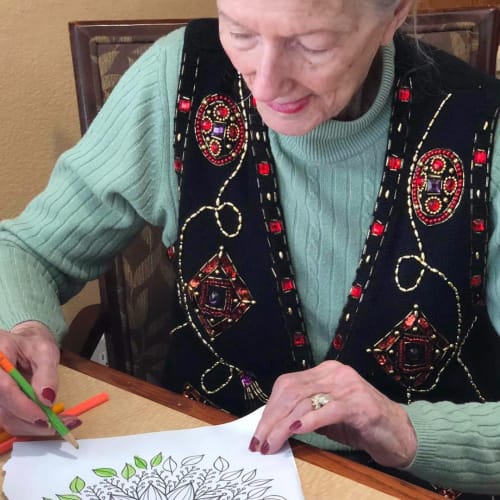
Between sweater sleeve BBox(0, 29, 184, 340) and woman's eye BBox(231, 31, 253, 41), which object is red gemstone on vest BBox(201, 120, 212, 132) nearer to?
sweater sleeve BBox(0, 29, 184, 340)

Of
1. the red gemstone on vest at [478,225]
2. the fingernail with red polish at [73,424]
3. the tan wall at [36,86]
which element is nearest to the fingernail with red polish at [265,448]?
the fingernail with red polish at [73,424]

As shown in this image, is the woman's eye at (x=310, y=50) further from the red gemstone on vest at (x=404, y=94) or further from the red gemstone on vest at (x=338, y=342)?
the red gemstone on vest at (x=338, y=342)

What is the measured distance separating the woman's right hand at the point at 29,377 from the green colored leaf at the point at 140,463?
3.9 inches

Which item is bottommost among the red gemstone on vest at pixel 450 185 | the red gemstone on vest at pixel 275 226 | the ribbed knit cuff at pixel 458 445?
the ribbed knit cuff at pixel 458 445

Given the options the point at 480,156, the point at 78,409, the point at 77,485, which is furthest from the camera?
the point at 480,156

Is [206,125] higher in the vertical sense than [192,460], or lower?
higher

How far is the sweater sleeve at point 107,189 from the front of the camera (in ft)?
3.67

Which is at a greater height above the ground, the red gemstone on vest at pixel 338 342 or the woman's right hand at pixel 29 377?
the woman's right hand at pixel 29 377

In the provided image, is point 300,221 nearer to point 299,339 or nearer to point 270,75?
point 299,339

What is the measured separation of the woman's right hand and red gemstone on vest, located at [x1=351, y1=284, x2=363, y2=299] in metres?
0.40

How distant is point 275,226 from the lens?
3.58 ft

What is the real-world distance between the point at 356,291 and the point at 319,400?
0.26 metres

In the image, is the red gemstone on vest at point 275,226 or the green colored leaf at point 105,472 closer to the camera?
the green colored leaf at point 105,472

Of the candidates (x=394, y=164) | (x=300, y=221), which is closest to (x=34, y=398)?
(x=300, y=221)
